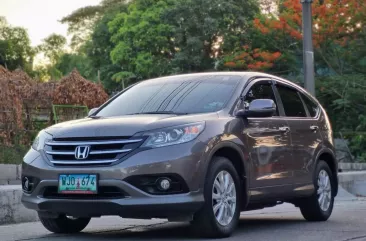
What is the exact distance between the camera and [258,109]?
Answer: 328 inches

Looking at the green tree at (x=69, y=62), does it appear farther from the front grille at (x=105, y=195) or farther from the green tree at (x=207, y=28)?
the front grille at (x=105, y=195)

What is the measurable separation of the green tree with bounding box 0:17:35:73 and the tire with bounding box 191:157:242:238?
75936mm

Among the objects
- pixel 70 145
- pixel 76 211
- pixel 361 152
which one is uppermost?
pixel 70 145

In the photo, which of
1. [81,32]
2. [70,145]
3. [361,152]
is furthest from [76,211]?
[81,32]

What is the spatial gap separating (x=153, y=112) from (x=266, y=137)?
4.15 feet

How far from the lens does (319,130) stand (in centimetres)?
1001

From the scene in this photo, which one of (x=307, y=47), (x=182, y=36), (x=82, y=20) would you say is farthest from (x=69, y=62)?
(x=307, y=47)

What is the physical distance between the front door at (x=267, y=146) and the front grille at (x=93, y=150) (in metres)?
1.47

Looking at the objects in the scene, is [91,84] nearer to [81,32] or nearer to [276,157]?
[276,157]

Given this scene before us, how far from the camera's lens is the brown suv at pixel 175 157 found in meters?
7.31

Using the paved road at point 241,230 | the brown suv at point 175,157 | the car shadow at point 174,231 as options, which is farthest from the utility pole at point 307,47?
the brown suv at point 175,157

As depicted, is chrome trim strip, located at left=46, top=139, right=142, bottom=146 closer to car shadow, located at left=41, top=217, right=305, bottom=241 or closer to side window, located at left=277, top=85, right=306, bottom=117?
car shadow, located at left=41, top=217, right=305, bottom=241

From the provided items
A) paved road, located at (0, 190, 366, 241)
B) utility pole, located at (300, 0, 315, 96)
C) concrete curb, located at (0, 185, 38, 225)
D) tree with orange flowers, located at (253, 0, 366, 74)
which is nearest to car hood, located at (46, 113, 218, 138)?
paved road, located at (0, 190, 366, 241)

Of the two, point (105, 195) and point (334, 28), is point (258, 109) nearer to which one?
point (105, 195)
